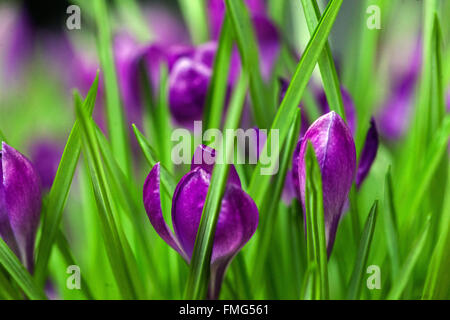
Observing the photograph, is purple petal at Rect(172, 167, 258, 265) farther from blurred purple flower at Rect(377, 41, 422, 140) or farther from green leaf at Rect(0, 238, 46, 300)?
blurred purple flower at Rect(377, 41, 422, 140)

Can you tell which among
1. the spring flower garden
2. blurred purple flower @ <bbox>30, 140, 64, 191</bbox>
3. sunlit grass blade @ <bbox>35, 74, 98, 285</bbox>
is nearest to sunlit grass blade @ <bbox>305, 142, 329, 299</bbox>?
the spring flower garden

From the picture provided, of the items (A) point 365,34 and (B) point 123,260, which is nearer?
(B) point 123,260

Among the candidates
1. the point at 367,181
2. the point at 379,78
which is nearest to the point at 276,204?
the point at 367,181

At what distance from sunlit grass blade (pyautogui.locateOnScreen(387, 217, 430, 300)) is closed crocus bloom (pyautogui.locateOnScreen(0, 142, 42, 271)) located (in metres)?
0.18

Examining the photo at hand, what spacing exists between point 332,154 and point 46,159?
0.83 feet

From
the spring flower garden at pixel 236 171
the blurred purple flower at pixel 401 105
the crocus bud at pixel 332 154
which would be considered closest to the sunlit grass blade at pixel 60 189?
the spring flower garden at pixel 236 171

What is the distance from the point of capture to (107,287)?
34 cm

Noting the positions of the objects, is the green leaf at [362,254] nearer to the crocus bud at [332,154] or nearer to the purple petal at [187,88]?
the crocus bud at [332,154]

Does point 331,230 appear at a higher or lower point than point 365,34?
lower

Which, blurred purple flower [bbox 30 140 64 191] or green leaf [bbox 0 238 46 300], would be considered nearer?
green leaf [bbox 0 238 46 300]

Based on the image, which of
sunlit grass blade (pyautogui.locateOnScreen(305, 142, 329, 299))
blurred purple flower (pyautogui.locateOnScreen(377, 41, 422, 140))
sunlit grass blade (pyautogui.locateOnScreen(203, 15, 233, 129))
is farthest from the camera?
blurred purple flower (pyautogui.locateOnScreen(377, 41, 422, 140))

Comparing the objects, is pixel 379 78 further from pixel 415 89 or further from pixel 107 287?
pixel 107 287

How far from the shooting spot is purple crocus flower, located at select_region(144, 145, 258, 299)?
9.3 inches

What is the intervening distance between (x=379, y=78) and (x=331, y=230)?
9.8 inches
